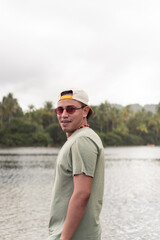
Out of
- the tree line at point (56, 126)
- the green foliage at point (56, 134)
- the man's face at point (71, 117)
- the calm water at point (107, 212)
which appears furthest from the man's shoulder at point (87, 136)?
the green foliage at point (56, 134)

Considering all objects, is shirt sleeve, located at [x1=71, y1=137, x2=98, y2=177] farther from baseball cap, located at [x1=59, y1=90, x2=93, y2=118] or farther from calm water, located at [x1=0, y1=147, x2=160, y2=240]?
calm water, located at [x1=0, y1=147, x2=160, y2=240]

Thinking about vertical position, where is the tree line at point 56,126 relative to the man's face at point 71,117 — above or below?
above

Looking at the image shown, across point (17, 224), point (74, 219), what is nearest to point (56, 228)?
point (74, 219)

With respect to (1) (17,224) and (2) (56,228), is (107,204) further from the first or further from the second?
(2) (56,228)

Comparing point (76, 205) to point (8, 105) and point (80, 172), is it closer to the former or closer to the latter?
point (80, 172)

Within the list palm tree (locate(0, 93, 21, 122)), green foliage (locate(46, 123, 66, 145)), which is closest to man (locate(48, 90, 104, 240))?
green foliage (locate(46, 123, 66, 145))

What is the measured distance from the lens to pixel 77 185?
2.17 meters

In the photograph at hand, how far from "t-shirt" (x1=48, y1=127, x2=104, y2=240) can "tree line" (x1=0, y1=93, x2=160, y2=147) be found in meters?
94.4

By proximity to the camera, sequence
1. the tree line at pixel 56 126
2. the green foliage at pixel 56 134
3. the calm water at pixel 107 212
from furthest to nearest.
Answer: the green foliage at pixel 56 134 → the tree line at pixel 56 126 → the calm water at pixel 107 212

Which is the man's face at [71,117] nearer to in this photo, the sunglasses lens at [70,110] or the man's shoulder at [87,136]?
the sunglasses lens at [70,110]

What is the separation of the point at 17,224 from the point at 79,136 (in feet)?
28.4

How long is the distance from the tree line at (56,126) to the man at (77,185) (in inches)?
3716

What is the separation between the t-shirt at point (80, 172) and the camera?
7.16ft

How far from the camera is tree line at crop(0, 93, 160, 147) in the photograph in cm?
9838
